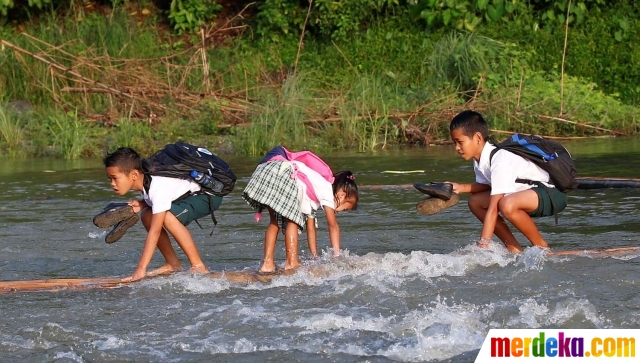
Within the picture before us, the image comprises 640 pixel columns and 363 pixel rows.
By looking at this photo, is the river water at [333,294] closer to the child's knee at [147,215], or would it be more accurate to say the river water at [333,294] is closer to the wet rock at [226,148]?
the child's knee at [147,215]

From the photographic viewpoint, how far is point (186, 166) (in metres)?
7.09

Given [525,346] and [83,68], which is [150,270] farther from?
[83,68]

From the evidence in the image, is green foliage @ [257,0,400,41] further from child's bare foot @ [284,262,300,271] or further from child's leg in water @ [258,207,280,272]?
child's bare foot @ [284,262,300,271]

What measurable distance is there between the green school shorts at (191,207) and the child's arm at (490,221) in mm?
1814

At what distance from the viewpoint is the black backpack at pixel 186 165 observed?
23.1 ft

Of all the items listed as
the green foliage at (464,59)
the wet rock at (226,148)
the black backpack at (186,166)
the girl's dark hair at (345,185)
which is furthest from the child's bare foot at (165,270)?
the green foliage at (464,59)

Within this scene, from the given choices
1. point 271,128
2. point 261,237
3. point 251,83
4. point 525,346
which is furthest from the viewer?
point 251,83

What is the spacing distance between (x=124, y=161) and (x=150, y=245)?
0.57 m

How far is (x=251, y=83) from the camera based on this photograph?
55.9 ft

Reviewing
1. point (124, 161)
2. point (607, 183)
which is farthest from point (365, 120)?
point (124, 161)

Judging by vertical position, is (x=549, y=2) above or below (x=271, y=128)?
above

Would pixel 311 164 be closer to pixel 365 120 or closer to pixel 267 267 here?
pixel 267 267

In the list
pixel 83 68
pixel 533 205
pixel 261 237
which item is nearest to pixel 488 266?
pixel 533 205

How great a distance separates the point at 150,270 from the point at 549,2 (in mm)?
12566
